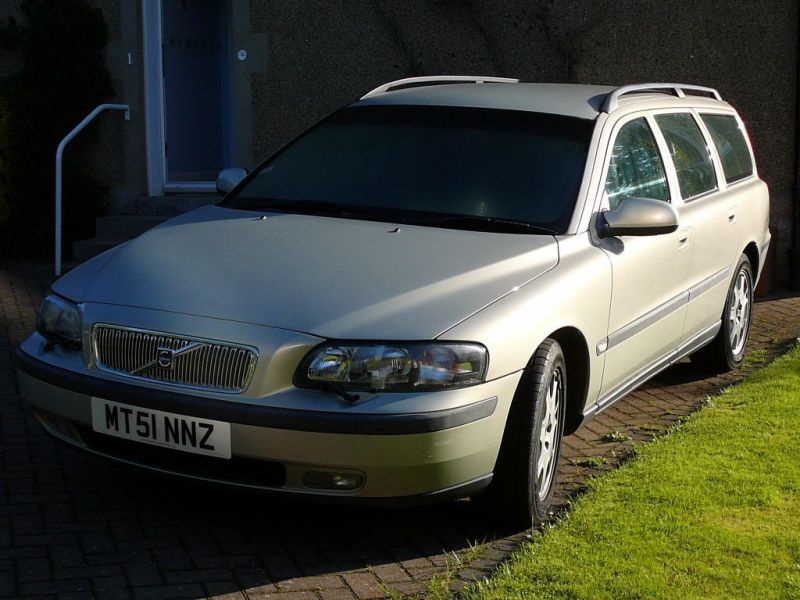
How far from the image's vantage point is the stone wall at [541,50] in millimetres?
10719

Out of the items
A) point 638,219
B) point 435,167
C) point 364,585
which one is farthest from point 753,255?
point 364,585

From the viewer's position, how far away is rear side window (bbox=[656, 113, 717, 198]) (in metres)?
6.41

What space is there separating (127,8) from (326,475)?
8.42 meters

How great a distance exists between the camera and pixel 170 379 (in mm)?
4320

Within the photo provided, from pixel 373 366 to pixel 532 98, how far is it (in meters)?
2.34

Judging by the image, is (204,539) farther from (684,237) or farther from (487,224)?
(684,237)

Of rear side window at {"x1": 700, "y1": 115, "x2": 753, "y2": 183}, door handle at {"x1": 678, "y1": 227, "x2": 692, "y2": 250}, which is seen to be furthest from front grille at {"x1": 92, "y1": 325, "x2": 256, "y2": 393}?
rear side window at {"x1": 700, "y1": 115, "x2": 753, "y2": 183}

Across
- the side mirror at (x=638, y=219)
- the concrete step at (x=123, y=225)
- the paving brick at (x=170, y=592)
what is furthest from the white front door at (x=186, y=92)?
the paving brick at (x=170, y=592)

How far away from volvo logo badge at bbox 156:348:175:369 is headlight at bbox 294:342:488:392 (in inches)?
19.5

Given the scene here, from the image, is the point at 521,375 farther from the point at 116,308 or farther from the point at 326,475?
the point at 116,308

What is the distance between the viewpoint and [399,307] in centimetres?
431

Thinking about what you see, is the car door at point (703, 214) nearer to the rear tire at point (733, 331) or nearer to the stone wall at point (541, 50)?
the rear tire at point (733, 331)

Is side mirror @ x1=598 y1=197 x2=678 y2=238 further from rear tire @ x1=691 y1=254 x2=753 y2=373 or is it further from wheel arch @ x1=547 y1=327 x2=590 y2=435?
rear tire @ x1=691 y1=254 x2=753 y2=373

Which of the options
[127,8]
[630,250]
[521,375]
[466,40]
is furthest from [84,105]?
[521,375]
